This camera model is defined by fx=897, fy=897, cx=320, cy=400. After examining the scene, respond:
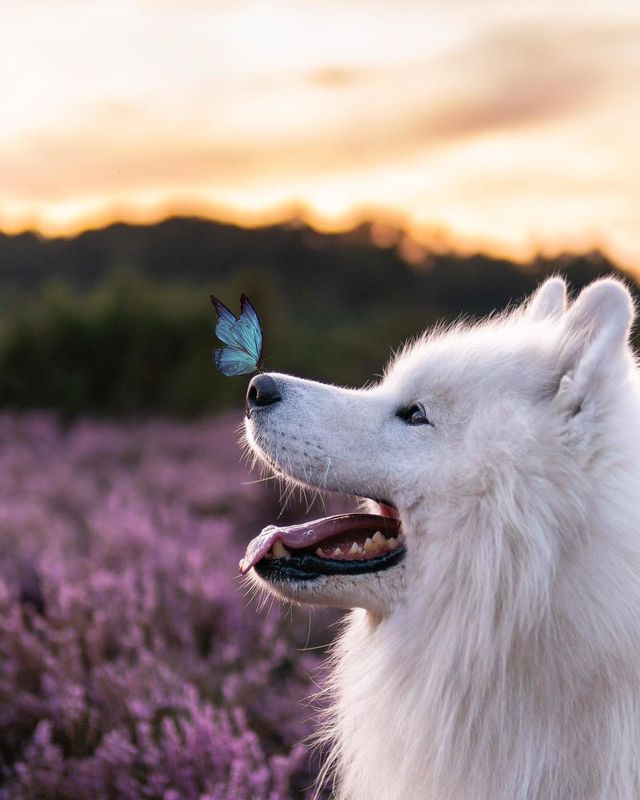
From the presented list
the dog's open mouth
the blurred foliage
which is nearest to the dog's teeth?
the dog's open mouth

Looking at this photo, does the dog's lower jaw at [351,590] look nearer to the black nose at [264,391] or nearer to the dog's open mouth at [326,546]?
the dog's open mouth at [326,546]

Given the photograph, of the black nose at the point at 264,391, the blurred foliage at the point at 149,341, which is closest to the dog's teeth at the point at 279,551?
the black nose at the point at 264,391

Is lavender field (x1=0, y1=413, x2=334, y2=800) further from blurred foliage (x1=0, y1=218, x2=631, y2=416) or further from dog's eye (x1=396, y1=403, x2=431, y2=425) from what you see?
blurred foliage (x1=0, y1=218, x2=631, y2=416)

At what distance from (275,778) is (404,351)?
4.61 ft

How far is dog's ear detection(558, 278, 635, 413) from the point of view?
6.30ft

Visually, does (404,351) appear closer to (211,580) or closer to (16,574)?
(211,580)

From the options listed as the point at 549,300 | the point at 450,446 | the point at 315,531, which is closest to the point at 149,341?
the point at 549,300

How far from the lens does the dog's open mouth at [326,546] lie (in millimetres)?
2252

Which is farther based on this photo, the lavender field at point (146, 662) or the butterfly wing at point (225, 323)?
the lavender field at point (146, 662)

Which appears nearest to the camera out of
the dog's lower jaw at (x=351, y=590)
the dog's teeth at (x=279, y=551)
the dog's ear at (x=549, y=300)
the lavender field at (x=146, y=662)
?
the dog's lower jaw at (x=351, y=590)

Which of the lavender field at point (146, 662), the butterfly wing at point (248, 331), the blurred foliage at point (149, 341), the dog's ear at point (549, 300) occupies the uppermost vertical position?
the dog's ear at point (549, 300)

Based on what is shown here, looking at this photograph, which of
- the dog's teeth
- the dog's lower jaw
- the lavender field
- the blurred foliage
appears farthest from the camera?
the blurred foliage

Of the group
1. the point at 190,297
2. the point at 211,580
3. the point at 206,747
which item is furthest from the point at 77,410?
the point at 206,747

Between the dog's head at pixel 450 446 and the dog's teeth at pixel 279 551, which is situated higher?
the dog's head at pixel 450 446
